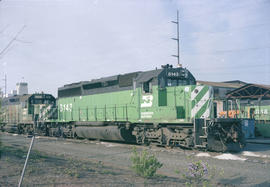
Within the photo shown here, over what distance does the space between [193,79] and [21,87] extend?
145 ft

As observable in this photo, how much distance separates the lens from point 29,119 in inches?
836

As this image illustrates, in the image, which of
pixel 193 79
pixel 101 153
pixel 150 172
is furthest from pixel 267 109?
pixel 150 172

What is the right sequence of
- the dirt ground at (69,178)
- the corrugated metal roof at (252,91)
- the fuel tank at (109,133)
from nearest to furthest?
the dirt ground at (69,178) → the fuel tank at (109,133) → the corrugated metal roof at (252,91)

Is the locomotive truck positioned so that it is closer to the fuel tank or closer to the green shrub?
the fuel tank

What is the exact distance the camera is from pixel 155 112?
11.8 metres

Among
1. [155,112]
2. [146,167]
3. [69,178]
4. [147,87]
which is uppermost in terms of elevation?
[147,87]

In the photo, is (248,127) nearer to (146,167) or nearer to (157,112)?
(157,112)

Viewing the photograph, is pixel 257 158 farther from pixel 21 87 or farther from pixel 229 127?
pixel 21 87

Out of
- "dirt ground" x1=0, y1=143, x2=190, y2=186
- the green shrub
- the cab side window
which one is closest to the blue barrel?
the cab side window

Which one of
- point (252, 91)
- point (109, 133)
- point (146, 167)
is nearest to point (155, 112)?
point (109, 133)

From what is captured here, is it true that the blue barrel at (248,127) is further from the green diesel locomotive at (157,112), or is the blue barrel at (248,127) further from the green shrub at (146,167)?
the green shrub at (146,167)

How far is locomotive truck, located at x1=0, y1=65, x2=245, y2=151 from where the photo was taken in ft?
34.4

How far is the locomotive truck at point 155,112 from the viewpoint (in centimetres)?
1048

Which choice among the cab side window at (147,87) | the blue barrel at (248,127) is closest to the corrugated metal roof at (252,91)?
the blue barrel at (248,127)
